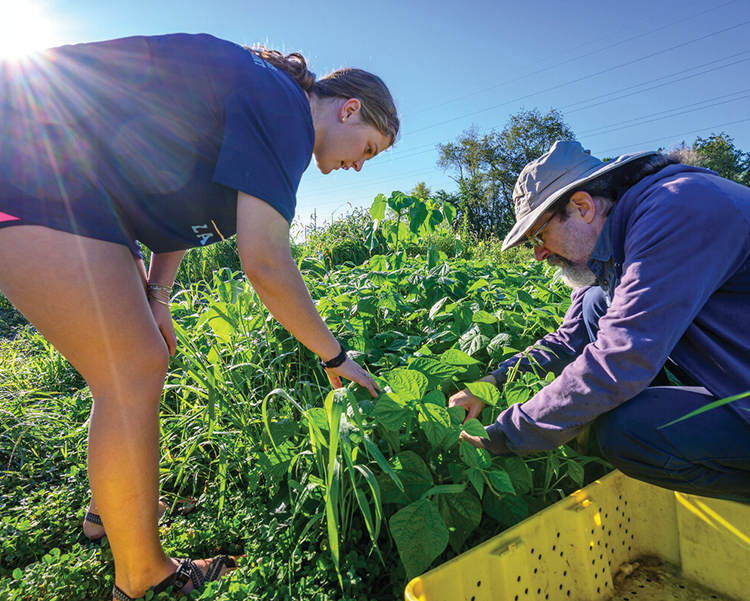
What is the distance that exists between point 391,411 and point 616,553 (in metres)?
0.78

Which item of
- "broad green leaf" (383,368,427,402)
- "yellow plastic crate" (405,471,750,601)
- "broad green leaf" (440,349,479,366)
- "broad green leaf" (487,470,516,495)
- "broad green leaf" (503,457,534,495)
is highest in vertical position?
"broad green leaf" (383,368,427,402)

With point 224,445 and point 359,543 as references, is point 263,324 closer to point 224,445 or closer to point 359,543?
point 224,445

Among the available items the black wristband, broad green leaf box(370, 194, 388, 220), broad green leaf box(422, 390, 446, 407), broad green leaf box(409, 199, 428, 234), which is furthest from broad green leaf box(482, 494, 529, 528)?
broad green leaf box(370, 194, 388, 220)

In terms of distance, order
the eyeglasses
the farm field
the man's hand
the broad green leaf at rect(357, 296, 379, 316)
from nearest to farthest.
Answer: the farm field < the man's hand < the eyeglasses < the broad green leaf at rect(357, 296, 379, 316)

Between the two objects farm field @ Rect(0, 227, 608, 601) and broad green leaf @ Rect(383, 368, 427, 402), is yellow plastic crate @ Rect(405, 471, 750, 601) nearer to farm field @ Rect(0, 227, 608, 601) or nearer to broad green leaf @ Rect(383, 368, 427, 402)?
farm field @ Rect(0, 227, 608, 601)

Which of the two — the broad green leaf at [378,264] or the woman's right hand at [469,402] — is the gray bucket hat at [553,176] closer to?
the woman's right hand at [469,402]

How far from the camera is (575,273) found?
55.1 inches

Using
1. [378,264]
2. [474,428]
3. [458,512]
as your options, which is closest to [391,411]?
[474,428]

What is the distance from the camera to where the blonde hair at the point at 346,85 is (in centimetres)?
118

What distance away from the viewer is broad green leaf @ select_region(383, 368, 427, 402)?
1.00 metres

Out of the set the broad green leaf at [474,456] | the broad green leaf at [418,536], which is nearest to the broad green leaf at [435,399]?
the broad green leaf at [474,456]

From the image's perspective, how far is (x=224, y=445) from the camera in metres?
1.48

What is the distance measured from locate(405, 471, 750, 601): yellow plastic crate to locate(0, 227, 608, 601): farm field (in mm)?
89

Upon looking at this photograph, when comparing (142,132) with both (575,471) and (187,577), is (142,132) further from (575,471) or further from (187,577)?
(575,471)
